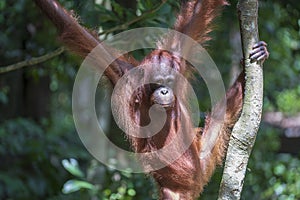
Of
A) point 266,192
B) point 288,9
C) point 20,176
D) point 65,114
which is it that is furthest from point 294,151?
point 65,114

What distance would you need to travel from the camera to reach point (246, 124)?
2762 millimetres

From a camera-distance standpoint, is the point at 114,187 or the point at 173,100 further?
the point at 114,187

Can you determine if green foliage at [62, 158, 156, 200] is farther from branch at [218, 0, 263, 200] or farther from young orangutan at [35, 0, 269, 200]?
branch at [218, 0, 263, 200]

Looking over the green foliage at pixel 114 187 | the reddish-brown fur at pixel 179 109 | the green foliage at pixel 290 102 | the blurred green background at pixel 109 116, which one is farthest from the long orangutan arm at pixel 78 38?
the green foliage at pixel 290 102

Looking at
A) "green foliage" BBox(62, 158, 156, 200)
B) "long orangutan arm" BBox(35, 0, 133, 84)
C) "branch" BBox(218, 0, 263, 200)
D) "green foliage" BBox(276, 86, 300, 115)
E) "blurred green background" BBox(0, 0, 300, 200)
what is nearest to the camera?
"branch" BBox(218, 0, 263, 200)

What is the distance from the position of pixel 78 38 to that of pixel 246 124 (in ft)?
3.93

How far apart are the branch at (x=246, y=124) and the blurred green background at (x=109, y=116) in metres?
1.28

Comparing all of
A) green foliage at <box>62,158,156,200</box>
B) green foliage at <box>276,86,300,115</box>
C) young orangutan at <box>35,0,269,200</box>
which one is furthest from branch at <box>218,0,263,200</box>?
green foliage at <box>276,86,300,115</box>

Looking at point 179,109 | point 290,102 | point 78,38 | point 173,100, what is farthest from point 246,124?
point 290,102

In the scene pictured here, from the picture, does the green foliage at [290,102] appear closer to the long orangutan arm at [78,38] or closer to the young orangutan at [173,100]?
the young orangutan at [173,100]

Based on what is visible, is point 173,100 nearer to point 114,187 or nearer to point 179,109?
point 179,109

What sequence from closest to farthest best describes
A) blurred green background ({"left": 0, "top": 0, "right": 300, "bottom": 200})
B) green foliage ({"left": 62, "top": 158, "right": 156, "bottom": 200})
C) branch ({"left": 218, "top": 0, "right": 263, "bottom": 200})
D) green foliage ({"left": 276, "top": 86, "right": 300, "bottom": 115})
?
branch ({"left": 218, "top": 0, "right": 263, "bottom": 200})
blurred green background ({"left": 0, "top": 0, "right": 300, "bottom": 200})
green foliage ({"left": 62, "top": 158, "right": 156, "bottom": 200})
green foliage ({"left": 276, "top": 86, "right": 300, "bottom": 115})

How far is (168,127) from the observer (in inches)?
144

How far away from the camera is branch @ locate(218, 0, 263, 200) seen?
2.74 m
